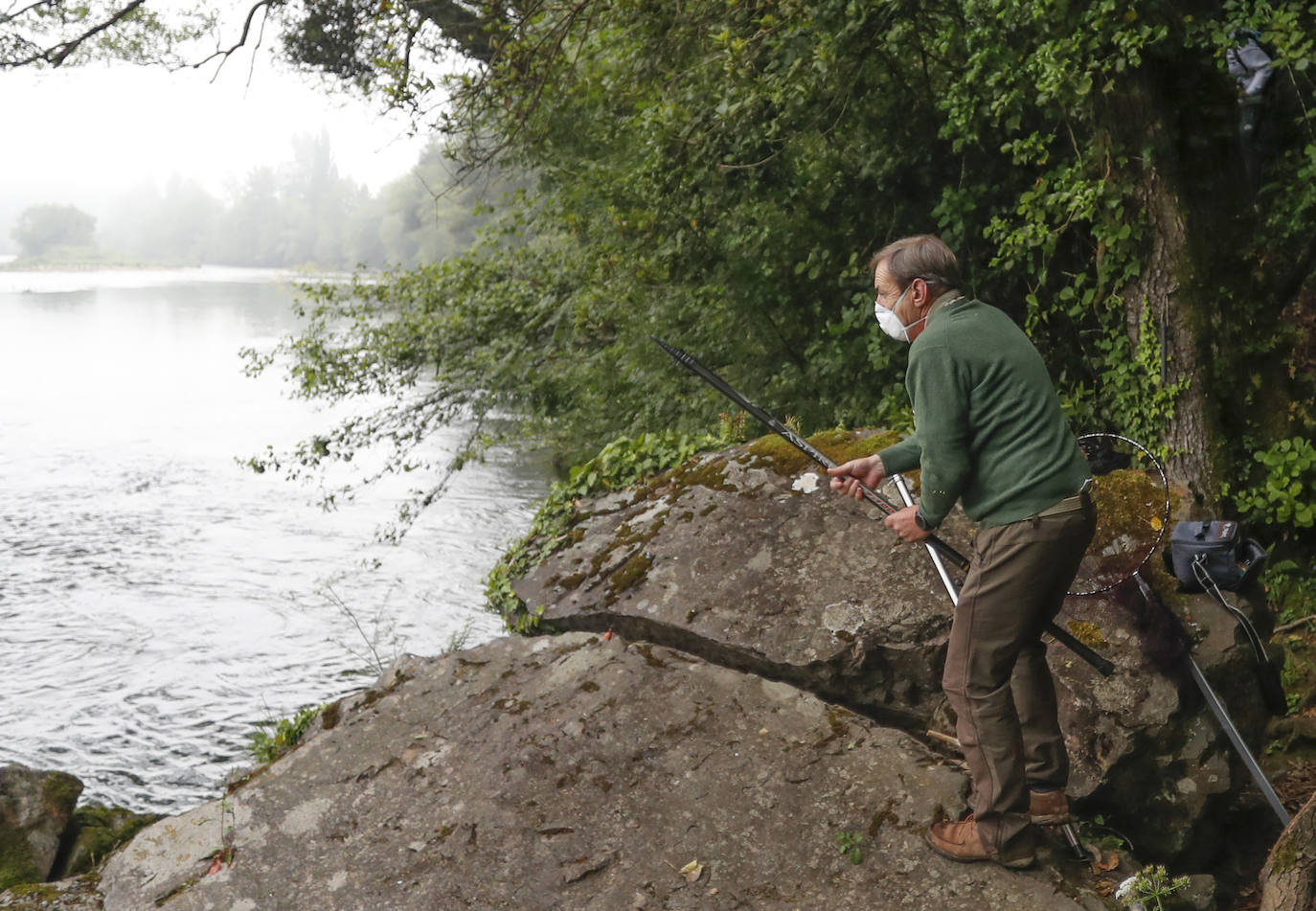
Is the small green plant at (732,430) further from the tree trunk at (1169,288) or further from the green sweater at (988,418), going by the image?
the green sweater at (988,418)

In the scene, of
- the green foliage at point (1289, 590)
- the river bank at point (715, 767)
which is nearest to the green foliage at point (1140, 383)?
the green foliage at point (1289, 590)

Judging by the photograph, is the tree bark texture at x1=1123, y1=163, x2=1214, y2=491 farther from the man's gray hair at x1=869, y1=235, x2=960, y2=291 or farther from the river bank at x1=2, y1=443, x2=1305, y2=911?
the man's gray hair at x1=869, y1=235, x2=960, y2=291

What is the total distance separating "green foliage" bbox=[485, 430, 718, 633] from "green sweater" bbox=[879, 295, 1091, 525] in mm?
3272

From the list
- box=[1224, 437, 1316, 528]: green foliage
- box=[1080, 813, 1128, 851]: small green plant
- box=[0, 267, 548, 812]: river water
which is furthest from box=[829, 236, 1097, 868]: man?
box=[0, 267, 548, 812]: river water

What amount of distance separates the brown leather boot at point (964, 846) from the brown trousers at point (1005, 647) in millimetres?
34

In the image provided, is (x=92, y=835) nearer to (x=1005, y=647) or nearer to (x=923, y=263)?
(x=1005, y=647)

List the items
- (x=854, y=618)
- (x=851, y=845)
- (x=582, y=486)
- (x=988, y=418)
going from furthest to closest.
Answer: (x=582, y=486)
(x=854, y=618)
(x=851, y=845)
(x=988, y=418)

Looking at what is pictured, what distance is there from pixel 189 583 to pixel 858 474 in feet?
39.8

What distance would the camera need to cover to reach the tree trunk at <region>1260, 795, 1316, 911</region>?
3.42m

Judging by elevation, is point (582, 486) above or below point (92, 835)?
above

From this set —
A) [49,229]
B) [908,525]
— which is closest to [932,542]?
[908,525]

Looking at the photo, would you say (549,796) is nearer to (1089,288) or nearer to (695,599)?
(695,599)

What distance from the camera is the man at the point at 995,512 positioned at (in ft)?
11.9

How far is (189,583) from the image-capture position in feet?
46.0
